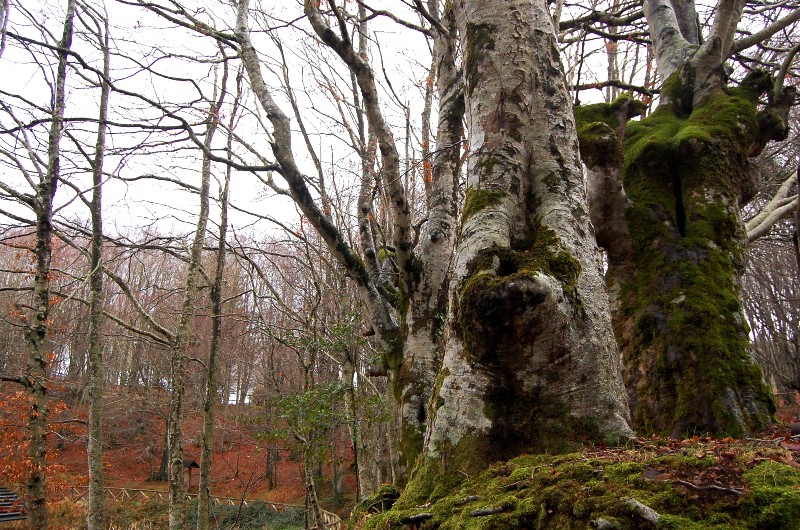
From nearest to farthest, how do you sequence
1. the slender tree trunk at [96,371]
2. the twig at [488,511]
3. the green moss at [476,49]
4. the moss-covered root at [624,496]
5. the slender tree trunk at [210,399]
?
1. the moss-covered root at [624,496]
2. the twig at [488,511]
3. the green moss at [476,49]
4. the slender tree trunk at [96,371]
5. the slender tree trunk at [210,399]

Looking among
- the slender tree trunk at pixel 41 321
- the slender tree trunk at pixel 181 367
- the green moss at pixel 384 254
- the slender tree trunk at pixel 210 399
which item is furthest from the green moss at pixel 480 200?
the slender tree trunk at pixel 41 321

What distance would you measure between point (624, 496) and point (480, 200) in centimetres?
159

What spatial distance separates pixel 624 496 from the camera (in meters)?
1.25

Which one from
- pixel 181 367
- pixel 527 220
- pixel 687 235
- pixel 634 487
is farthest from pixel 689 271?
pixel 181 367

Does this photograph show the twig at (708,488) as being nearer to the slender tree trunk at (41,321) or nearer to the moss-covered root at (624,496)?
the moss-covered root at (624,496)

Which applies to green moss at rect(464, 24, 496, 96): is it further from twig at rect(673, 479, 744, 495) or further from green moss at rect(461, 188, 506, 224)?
twig at rect(673, 479, 744, 495)

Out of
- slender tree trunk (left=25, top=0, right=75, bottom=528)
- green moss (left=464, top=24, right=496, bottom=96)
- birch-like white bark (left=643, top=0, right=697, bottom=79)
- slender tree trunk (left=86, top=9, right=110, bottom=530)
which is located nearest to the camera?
green moss (left=464, top=24, right=496, bottom=96)

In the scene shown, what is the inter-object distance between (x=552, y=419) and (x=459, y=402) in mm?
403

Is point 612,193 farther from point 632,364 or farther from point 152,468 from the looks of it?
point 152,468

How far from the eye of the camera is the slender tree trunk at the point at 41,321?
733cm

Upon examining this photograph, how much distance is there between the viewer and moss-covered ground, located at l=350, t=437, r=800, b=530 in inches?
44.1

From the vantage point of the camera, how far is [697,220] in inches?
149

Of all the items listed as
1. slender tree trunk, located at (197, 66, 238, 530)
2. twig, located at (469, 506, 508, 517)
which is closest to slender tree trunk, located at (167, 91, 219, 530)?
slender tree trunk, located at (197, 66, 238, 530)

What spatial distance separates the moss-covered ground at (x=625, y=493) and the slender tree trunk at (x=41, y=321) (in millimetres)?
8092
